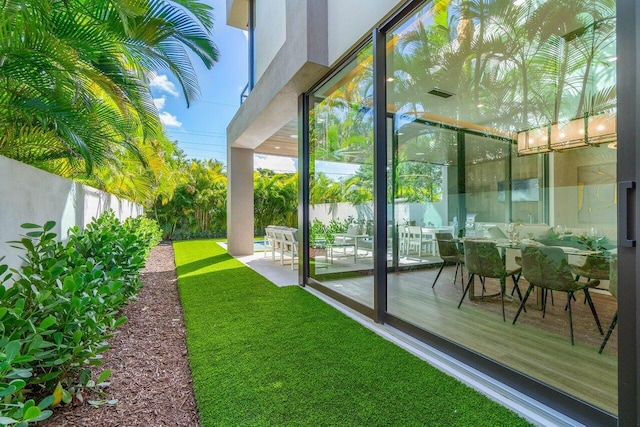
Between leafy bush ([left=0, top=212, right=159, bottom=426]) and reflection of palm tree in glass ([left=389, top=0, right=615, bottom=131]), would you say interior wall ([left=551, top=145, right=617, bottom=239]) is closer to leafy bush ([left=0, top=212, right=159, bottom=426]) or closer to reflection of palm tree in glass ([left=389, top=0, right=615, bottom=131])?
reflection of palm tree in glass ([left=389, top=0, right=615, bottom=131])

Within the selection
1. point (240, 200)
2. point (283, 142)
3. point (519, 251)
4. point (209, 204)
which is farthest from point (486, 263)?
point (209, 204)

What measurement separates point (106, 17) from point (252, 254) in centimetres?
804

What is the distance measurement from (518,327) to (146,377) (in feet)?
12.6

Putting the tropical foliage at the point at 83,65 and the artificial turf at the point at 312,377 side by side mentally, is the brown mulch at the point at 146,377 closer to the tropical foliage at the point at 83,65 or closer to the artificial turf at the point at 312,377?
the artificial turf at the point at 312,377

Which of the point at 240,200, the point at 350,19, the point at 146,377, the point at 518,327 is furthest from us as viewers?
the point at 240,200

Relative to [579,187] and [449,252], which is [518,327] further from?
[579,187]

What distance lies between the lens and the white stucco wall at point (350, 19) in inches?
150

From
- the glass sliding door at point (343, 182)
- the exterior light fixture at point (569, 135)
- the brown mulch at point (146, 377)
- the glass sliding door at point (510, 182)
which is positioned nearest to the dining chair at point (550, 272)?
the glass sliding door at point (510, 182)

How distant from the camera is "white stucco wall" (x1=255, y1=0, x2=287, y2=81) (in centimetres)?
644

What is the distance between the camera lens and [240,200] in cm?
1035

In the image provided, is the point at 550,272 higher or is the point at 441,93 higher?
the point at 441,93

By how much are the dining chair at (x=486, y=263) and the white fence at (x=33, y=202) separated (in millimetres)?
4870

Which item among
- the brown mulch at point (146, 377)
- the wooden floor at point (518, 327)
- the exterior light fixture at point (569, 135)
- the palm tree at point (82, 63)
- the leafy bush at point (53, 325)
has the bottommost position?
the brown mulch at point (146, 377)

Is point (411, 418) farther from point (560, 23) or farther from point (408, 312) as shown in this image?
point (560, 23)
